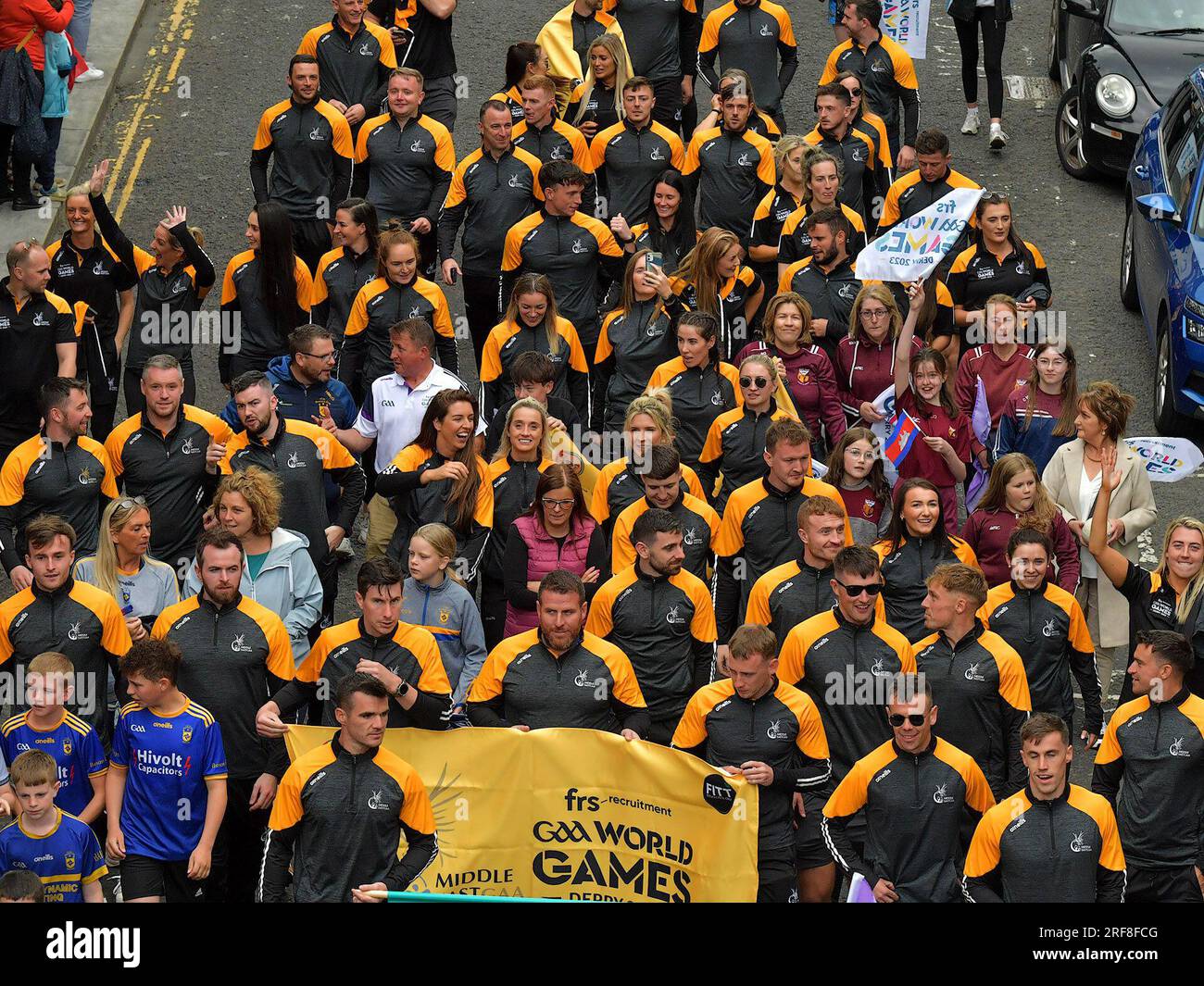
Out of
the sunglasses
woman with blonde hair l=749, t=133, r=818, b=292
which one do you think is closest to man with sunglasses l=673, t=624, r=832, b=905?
the sunglasses

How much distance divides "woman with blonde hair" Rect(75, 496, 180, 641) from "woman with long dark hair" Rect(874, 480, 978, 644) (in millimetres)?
3933

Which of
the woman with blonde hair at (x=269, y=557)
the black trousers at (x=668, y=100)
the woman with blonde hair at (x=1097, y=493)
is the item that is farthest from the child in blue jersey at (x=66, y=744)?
the black trousers at (x=668, y=100)

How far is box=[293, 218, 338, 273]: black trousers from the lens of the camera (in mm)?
15906

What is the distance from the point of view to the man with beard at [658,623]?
11133 millimetres

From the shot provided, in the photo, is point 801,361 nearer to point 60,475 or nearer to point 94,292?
point 60,475

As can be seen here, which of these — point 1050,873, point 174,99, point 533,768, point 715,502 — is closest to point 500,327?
point 715,502

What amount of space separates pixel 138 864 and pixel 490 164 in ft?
21.5

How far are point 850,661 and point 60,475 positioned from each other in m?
4.75

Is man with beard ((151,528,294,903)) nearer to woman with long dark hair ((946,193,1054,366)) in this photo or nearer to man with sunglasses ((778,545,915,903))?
man with sunglasses ((778,545,915,903))

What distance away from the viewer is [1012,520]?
1174 centimetres

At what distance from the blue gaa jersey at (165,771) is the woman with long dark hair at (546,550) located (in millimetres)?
2026

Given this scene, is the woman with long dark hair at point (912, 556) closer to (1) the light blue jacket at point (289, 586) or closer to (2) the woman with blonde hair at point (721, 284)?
(2) the woman with blonde hair at point (721, 284)

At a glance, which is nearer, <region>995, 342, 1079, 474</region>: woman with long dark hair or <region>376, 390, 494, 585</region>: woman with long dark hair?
<region>376, 390, 494, 585</region>: woman with long dark hair

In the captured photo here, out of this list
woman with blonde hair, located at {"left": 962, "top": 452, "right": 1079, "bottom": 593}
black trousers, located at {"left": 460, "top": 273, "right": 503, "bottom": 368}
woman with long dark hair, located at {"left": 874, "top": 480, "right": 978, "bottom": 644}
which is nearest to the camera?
woman with long dark hair, located at {"left": 874, "top": 480, "right": 978, "bottom": 644}
